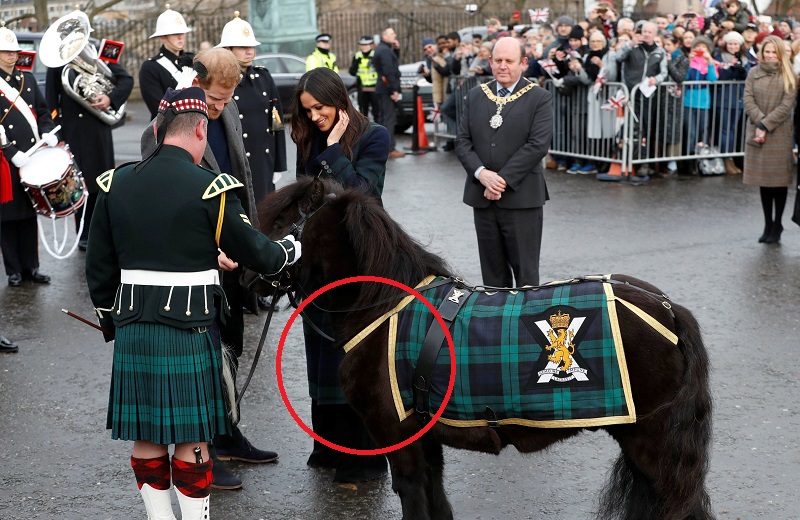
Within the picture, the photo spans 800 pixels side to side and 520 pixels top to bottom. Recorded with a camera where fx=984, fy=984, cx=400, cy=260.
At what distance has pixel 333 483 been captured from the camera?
4805 mm

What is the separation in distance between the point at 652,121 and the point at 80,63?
7.42 m

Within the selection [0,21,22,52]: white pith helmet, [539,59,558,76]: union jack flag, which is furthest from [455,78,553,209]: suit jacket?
[539,59,558,76]: union jack flag

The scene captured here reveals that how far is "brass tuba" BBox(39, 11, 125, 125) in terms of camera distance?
8633 mm

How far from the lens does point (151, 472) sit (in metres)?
3.84

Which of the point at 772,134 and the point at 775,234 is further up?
the point at 772,134

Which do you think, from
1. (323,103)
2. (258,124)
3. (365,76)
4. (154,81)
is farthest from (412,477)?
(365,76)

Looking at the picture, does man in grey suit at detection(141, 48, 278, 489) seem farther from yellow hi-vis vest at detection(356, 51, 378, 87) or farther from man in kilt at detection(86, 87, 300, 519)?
yellow hi-vis vest at detection(356, 51, 378, 87)

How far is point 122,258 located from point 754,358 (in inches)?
172

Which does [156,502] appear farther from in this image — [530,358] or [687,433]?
[687,433]

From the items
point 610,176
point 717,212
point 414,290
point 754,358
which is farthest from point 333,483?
point 610,176

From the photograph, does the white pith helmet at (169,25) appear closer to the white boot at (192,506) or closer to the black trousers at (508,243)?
the black trousers at (508,243)

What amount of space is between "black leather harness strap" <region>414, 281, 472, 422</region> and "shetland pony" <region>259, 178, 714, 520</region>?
0.36 ft

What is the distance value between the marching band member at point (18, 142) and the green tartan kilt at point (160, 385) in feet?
16.8

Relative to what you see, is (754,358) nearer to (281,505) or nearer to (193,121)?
(281,505)
